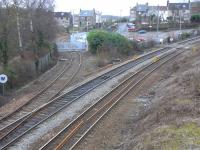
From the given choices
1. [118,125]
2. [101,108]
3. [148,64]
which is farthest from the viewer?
[148,64]

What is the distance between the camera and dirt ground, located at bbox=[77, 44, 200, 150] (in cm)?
1445

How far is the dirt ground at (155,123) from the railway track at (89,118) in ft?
1.22

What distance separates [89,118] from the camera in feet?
67.1

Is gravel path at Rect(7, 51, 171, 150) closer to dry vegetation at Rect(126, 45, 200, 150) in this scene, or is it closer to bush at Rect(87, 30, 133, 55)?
dry vegetation at Rect(126, 45, 200, 150)

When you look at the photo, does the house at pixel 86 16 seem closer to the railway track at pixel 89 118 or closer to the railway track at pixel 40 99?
the railway track at pixel 40 99

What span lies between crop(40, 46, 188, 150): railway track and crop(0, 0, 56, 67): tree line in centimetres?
1077

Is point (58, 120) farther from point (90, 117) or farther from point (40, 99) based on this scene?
point (40, 99)

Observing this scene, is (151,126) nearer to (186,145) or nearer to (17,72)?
(186,145)

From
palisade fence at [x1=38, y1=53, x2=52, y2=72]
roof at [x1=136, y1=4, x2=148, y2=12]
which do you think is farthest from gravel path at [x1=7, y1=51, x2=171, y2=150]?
roof at [x1=136, y1=4, x2=148, y2=12]

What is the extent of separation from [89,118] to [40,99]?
262 inches

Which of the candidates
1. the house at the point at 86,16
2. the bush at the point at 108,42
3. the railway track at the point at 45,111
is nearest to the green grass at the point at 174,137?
the railway track at the point at 45,111

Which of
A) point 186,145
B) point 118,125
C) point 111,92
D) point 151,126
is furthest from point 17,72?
point 186,145

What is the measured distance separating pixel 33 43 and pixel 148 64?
1395 cm

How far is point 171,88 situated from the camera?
24938 millimetres
